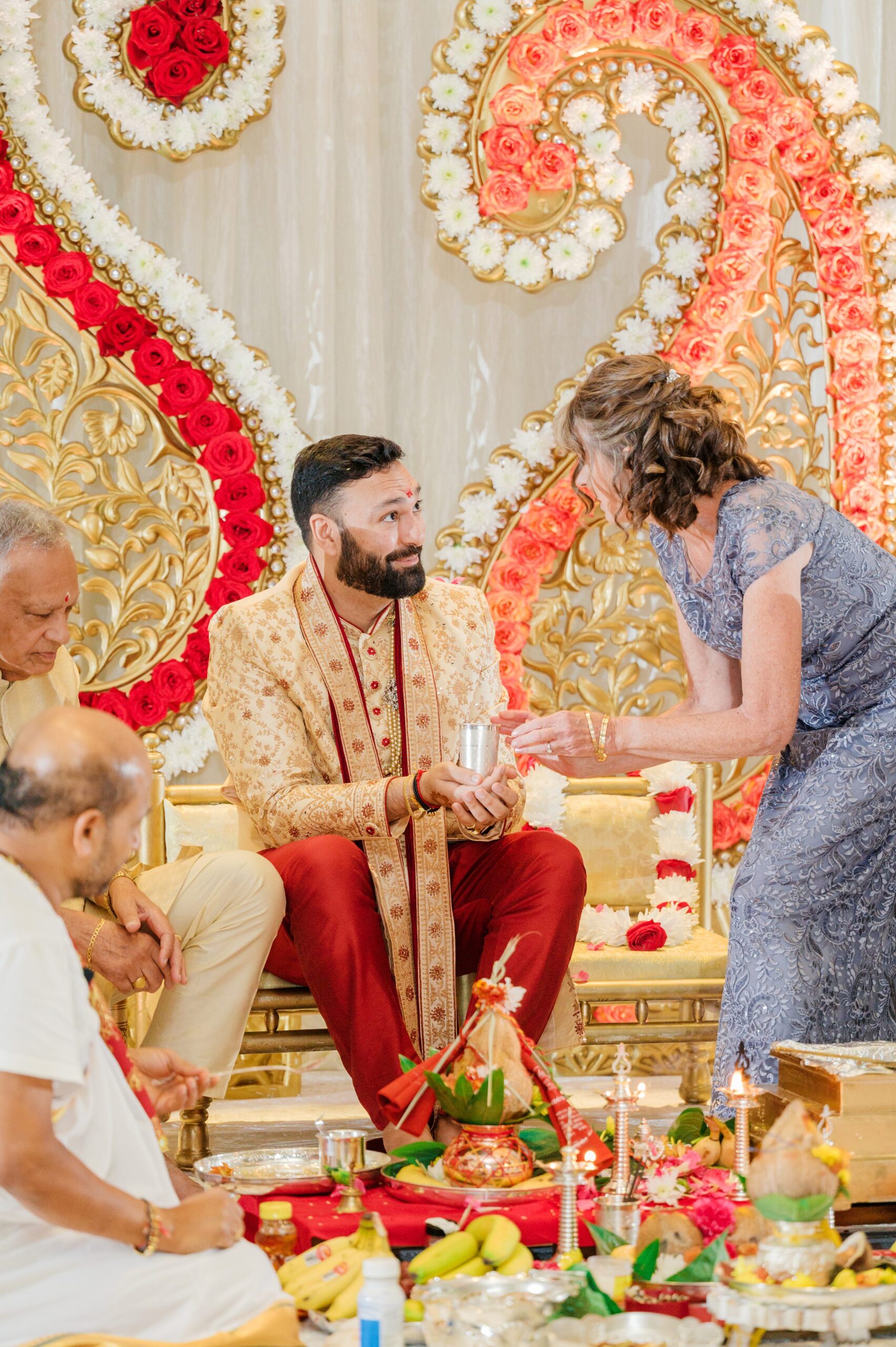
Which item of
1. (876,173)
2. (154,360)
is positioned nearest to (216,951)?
(154,360)

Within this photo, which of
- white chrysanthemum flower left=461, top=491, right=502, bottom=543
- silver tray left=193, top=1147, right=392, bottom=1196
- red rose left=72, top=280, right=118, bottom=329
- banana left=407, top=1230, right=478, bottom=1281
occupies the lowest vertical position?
silver tray left=193, top=1147, right=392, bottom=1196

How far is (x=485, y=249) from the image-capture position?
5656mm

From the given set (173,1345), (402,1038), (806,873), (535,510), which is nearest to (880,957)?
(806,873)

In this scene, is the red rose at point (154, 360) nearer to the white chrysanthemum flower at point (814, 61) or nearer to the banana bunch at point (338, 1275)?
the white chrysanthemum flower at point (814, 61)

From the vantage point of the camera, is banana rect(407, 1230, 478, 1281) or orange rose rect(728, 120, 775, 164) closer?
banana rect(407, 1230, 478, 1281)

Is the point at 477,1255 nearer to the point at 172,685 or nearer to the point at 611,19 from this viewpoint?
the point at 172,685

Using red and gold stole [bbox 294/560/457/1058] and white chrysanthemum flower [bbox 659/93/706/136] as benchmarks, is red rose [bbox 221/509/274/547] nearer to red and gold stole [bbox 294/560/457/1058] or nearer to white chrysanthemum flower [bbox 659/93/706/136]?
red and gold stole [bbox 294/560/457/1058]

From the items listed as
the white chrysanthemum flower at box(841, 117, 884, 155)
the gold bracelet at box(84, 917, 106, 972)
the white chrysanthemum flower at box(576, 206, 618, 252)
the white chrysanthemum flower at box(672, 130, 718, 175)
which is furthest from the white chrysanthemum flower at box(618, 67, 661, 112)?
the gold bracelet at box(84, 917, 106, 972)

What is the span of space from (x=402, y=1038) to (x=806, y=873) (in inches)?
41.1

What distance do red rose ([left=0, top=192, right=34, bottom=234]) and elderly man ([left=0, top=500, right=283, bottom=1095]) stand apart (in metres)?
1.98

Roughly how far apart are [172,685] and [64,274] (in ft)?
5.01

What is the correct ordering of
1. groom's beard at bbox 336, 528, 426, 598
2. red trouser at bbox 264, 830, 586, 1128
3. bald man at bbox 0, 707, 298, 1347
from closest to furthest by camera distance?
bald man at bbox 0, 707, 298, 1347, red trouser at bbox 264, 830, 586, 1128, groom's beard at bbox 336, 528, 426, 598

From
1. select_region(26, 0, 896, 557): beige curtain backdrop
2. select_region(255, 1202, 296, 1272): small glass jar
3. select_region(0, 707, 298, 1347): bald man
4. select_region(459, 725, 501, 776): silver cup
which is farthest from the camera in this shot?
select_region(26, 0, 896, 557): beige curtain backdrop

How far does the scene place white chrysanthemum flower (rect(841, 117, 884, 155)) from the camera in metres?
5.75
